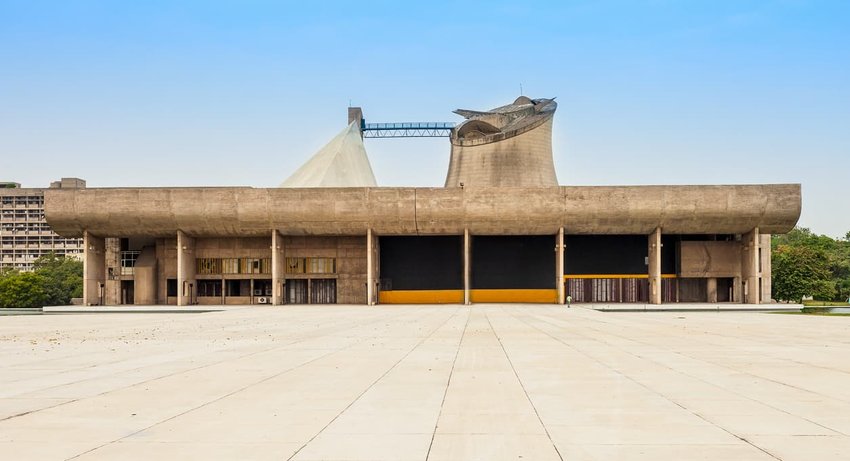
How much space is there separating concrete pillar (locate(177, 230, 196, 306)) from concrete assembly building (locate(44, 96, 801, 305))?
204 millimetres

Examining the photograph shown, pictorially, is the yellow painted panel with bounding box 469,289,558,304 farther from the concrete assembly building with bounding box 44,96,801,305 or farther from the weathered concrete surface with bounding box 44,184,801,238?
the weathered concrete surface with bounding box 44,184,801,238

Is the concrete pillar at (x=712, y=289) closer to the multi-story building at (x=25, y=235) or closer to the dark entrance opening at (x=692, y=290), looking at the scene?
the dark entrance opening at (x=692, y=290)

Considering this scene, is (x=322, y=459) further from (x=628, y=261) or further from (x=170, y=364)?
(x=628, y=261)

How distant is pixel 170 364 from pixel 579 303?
2062 inches

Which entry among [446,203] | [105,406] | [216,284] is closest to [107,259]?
[216,284]

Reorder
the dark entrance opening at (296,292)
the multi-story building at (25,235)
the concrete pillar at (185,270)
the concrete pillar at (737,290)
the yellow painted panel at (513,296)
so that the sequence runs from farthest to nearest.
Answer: the multi-story building at (25,235) → the dark entrance opening at (296,292) → the yellow painted panel at (513,296) → the concrete pillar at (737,290) → the concrete pillar at (185,270)

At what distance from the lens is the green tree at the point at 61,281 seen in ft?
323

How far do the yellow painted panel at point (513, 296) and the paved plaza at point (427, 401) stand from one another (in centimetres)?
4558

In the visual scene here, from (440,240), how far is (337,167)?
58.0ft

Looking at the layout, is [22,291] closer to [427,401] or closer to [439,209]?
[439,209]

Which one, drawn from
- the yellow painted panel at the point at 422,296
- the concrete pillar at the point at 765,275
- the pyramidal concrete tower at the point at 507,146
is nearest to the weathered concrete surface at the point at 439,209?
the concrete pillar at the point at 765,275

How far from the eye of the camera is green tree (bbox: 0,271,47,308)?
298 ft

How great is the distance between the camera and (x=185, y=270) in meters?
63.7

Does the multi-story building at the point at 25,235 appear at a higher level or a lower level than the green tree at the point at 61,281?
higher
